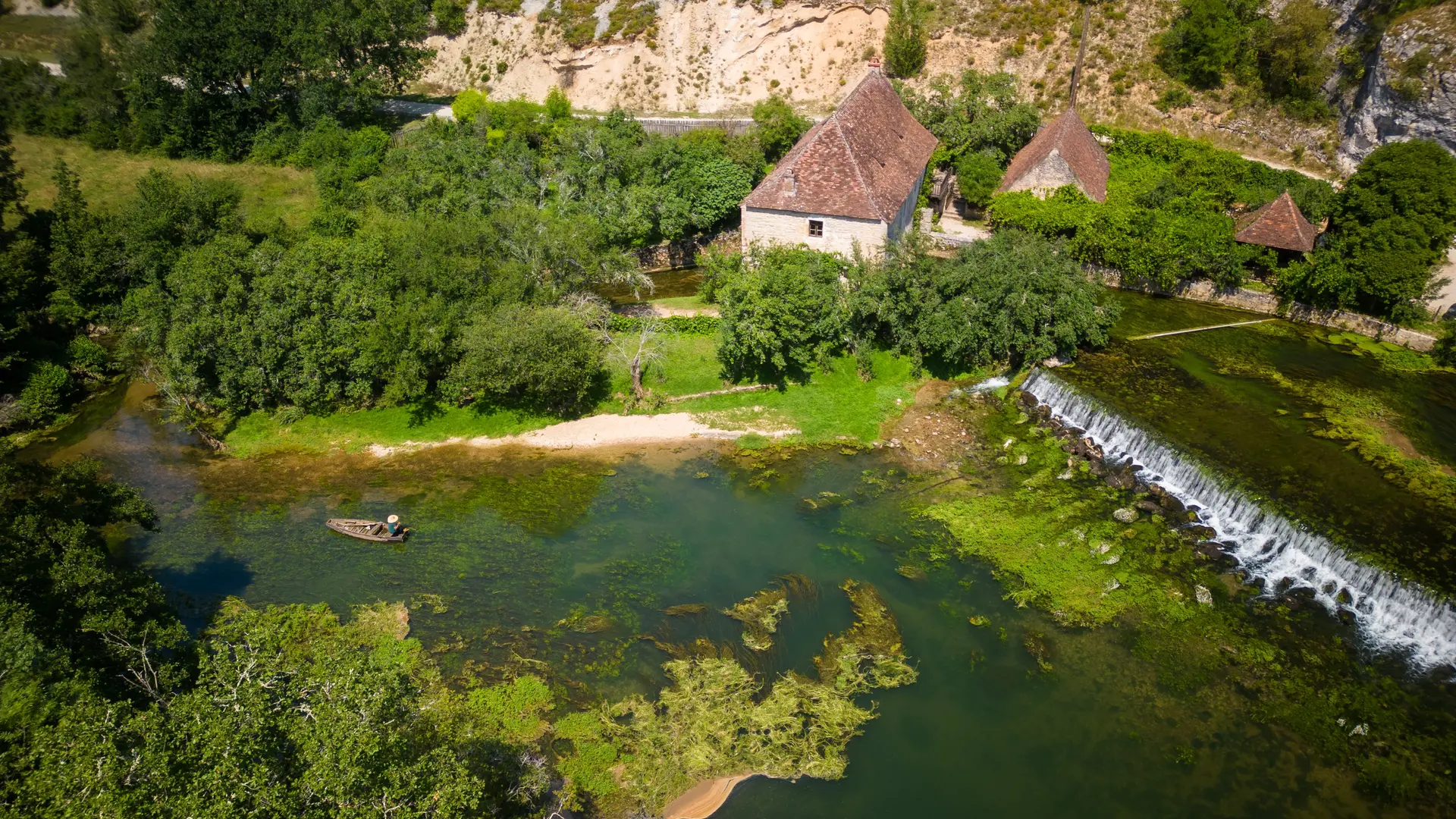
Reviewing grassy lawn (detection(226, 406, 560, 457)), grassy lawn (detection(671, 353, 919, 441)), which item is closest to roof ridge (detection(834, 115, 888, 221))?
grassy lawn (detection(671, 353, 919, 441))

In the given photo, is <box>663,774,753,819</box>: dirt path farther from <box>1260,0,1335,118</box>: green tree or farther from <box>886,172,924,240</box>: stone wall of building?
<box>1260,0,1335,118</box>: green tree

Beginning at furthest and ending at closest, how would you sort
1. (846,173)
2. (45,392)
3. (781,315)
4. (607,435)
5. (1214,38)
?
(1214,38) → (846,173) → (45,392) → (781,315) → (607,435)

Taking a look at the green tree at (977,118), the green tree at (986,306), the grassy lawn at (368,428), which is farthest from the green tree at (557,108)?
the green tree at (986,306)

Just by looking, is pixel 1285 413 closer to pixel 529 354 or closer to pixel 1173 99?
pixel 1173 99

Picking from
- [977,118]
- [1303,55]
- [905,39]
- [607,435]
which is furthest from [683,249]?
[1303,55]

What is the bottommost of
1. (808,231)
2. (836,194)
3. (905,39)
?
(808,231)

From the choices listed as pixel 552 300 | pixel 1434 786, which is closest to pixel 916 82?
pixel 552 300

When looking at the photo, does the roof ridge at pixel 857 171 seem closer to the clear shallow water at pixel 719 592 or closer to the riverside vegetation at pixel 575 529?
the riverside vegetation at pixel 575 529
